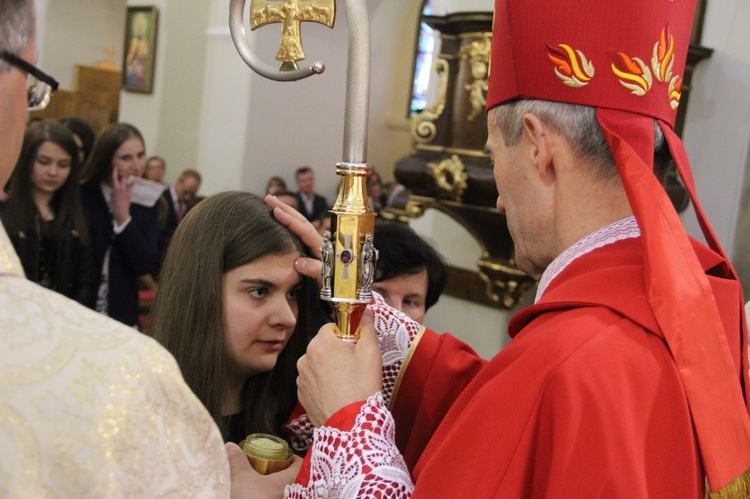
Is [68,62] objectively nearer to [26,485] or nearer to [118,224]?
[118,224]

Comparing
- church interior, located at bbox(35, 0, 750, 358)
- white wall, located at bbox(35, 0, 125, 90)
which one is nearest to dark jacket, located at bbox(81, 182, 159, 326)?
church interior, located at bbox(35, 0, 750, 358)

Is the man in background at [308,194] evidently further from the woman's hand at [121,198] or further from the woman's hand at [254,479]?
the woman's hand at [254,479]

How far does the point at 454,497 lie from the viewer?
52.8 inches

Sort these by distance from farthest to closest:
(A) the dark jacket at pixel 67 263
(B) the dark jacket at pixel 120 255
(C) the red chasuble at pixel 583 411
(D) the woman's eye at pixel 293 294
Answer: (B) the dark jacket at pixel 120 255
(A) the dark jacket at pixel 67 263
(D) the woman's eye at pixel 293 294
(C) the red chasuble at pixel 583 411

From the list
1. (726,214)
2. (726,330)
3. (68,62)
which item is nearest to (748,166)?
(726,214)

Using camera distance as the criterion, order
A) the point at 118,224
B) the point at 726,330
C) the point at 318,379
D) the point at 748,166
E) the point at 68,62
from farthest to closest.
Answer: the point at 68,62
the point at 118,224
the point at 748,166
the point at 318,379
the point at 726,330

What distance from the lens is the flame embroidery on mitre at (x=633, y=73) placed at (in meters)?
1.53

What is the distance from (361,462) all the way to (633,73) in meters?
0.83

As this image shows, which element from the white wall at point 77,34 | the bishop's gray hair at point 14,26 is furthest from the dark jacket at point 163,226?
the white wall at point 77,34

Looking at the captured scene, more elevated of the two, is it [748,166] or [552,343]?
[748,166]

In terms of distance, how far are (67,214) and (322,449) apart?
3.02m

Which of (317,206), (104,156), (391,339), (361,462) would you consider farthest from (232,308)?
(317,206)

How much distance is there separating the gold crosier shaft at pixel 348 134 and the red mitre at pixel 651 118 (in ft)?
1.08

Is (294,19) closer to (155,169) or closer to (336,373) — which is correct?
(336,373)
